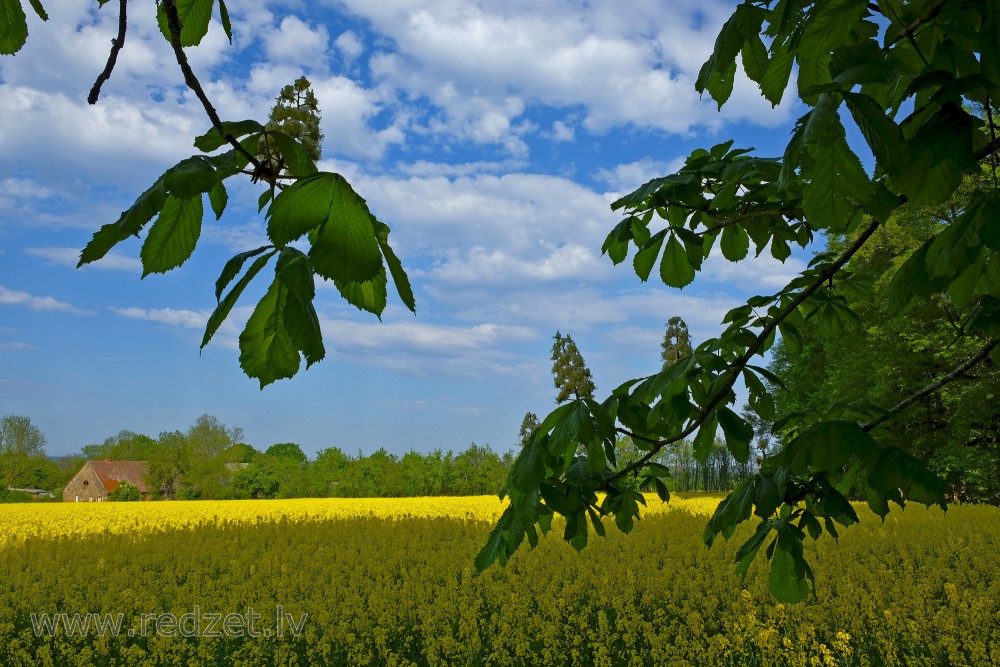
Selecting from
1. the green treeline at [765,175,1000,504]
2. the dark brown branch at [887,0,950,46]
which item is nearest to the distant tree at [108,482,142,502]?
the green treeline at [765,175,1000,504]

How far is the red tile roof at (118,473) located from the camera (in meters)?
47.9

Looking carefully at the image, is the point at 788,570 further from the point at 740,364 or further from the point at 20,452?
the point at 20,452

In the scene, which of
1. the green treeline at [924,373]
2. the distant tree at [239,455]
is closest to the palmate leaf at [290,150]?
the green treeline at [924,373]

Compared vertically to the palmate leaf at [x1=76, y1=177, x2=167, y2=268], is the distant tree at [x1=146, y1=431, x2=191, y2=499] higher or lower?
lower

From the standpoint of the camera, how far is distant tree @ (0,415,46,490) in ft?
137

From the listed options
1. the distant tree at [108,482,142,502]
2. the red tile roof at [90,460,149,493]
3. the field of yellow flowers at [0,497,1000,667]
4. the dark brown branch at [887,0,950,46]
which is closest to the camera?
the dark brown branch at [887,0,950,46]

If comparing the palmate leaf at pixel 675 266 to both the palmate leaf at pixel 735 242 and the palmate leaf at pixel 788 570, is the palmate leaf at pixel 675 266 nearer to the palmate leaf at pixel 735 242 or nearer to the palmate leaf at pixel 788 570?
the palmate leaf at pixel 735 242

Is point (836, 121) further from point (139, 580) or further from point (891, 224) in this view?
point (891, 224)

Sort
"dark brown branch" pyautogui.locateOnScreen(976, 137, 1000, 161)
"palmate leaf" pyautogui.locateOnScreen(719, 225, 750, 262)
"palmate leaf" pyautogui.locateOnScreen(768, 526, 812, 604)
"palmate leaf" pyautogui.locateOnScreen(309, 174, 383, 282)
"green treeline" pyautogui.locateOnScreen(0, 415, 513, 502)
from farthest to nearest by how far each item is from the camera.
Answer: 1. "green treeline" pyautogui.locateOnScreen(0, 415, 513, 502)
2. "palmate leaf" pyautogui.locateOnScreen(719, 225, 750, 262)
3. "palmate leaf" pyautogui.locateOnScreen(768, 526, 812, 604)
4. "dark brown branch" pyautogui.locateOnScreen(976, 137, 1000, 161)
5. "palmate leaf" pyautogui.locateOnScreen(309, 174, 383, 282)

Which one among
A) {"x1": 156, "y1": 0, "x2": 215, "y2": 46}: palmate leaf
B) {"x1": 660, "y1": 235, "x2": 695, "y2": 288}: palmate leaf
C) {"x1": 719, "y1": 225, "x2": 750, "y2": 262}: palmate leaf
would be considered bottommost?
{"x1": 660, "y1": 235, "x2": 695, "y2": 288}: palmate leaf

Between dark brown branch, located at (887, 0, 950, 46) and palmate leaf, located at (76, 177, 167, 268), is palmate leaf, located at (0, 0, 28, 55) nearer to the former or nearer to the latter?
palmate leaf, located at (76, 177, 167, 268)

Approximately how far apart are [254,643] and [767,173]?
18.9ft

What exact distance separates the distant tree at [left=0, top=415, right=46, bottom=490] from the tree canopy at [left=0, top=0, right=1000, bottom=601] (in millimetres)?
51430

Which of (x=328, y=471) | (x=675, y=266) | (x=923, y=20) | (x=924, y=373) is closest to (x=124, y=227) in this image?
(x=923, y=20)
